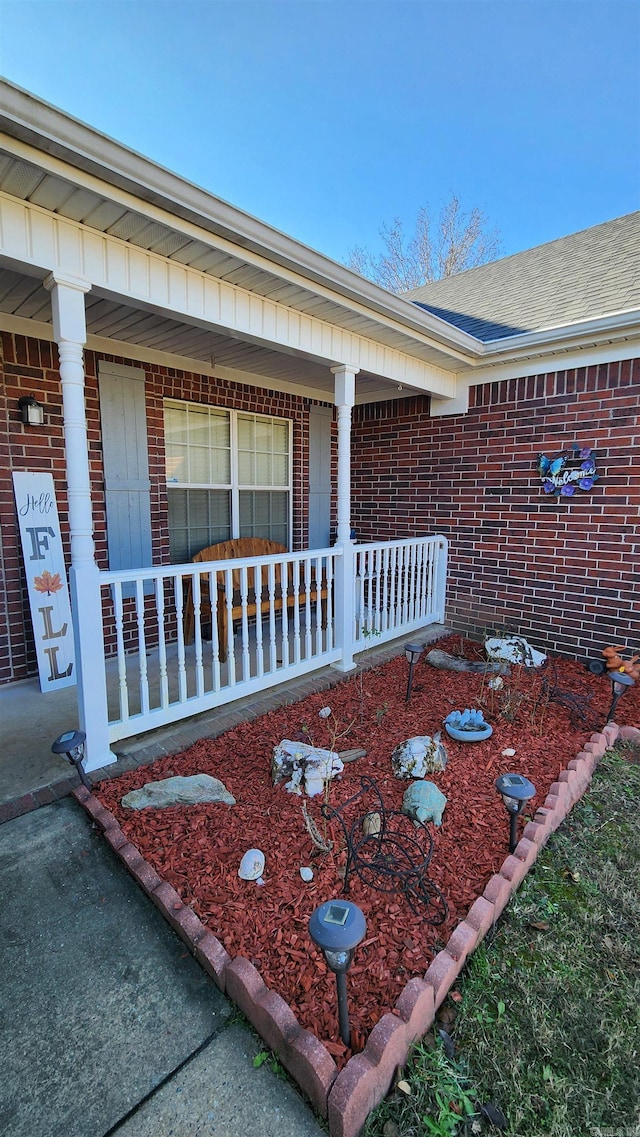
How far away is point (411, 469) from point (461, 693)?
113 inches

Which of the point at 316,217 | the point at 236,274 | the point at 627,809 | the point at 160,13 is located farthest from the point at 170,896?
the point at 316,217

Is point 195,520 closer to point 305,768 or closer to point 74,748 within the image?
point 74,748

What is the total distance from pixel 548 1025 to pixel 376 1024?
561 mm

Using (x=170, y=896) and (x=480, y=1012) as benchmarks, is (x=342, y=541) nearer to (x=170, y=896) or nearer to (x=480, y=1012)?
(x=170, y=896)

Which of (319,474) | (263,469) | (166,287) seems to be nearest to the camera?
(166,287)

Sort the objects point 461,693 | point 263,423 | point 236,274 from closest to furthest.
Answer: point 236,274 → point 461,693 → point 263,423

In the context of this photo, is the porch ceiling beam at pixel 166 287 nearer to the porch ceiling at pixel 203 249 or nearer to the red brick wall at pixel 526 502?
the porch ceiling at pixel 203 249

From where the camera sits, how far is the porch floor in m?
2.55

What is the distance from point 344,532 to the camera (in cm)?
420

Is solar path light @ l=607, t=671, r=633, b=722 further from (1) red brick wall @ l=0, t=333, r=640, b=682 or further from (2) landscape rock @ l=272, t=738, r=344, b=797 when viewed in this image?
(2) landscape rock @ l=272, t=738, r=344, b=797

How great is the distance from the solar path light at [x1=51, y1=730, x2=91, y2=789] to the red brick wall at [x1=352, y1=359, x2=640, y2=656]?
4107mm

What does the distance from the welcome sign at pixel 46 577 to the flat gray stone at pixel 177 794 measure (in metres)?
1.69

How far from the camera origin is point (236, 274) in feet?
9.82

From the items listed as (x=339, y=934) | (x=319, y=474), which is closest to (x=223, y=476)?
(x=319, y=474)
